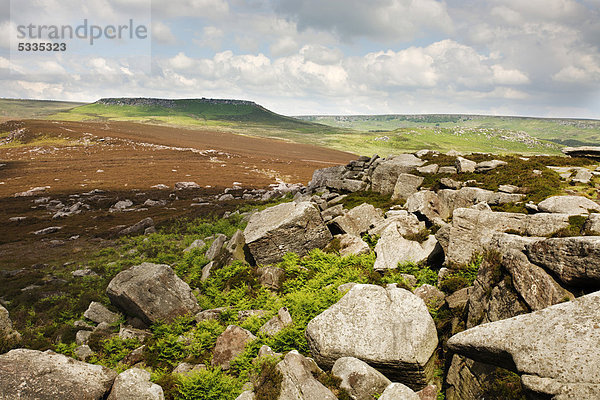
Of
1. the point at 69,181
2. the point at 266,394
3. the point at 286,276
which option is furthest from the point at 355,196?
the point at 69,181

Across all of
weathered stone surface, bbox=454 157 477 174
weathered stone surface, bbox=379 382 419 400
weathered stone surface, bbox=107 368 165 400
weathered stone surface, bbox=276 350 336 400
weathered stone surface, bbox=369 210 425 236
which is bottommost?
weathered stone surface, bbox=107 368 165 400

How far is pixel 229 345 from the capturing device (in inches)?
405

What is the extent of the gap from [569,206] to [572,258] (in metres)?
7.00

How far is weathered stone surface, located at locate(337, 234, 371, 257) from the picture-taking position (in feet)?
49.5

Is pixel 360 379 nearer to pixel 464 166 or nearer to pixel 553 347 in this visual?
pixel 553 347

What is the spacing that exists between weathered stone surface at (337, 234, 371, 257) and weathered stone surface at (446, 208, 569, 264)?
13.6 feet

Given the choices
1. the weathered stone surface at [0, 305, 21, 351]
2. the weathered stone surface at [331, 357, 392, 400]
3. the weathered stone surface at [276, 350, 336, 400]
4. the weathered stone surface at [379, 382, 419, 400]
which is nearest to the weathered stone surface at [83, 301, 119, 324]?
the weathered stone surface at [0, 305, 21, 351]

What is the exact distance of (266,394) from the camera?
776 cm

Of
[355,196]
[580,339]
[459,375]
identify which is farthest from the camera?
[355,196]

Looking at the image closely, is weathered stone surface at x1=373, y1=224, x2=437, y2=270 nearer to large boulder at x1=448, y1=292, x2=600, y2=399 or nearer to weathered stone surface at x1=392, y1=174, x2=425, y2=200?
large boulder at x1=448, y1=292, x2=600, y2=399

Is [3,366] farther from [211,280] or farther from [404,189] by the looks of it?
[404,189]

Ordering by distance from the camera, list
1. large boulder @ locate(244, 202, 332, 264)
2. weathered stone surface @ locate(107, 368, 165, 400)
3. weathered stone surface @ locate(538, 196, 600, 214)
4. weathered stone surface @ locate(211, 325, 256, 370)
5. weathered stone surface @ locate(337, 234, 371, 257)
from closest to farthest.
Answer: weathered stone surface @ locate(107, 368, 165, 400)
weathered stone surface @ locate(211, 325, 256, 370)
weathered stone surface @ locate(538, 196, 600, 214)
weathered stone surface @ locate(337, 234, 371, 257)
large boulder @ locate(244, 202, 332, 264)

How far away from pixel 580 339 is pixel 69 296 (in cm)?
2135

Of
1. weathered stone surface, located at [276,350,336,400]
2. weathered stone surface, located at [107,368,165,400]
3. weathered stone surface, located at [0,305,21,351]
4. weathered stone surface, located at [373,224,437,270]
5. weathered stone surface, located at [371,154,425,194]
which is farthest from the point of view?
weathered stone surface, located at [371,154,425,194]
